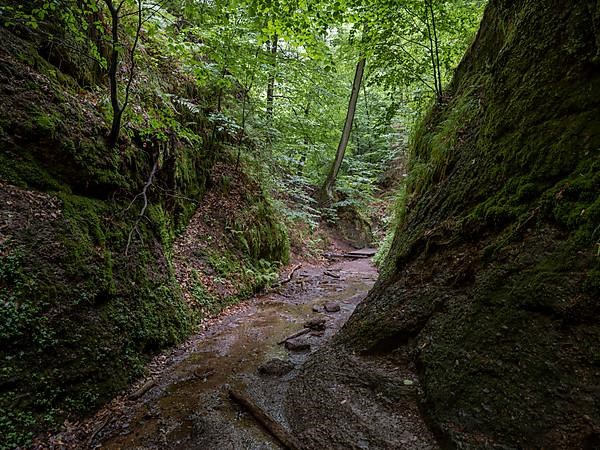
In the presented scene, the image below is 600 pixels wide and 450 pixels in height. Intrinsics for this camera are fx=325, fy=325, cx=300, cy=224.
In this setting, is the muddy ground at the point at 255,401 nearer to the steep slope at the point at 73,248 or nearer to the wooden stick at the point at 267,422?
the wooden stick at the point at 267,422

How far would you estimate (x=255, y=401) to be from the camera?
4227 mm

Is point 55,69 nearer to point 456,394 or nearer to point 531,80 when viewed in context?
point 531,80

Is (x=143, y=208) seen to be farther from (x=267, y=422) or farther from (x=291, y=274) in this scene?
(x=291, y=274)

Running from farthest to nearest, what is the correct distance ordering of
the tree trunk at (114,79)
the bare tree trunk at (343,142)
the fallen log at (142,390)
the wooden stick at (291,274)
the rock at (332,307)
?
the bare tree trunk at (343,142) < the wooden stick at (291,274) < the rock at (332,307) < the tree trunk at (114,79) < the fallen log at (142,390)

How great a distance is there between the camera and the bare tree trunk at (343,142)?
53.3 ft

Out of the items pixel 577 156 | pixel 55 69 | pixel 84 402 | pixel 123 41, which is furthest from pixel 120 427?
pixel 123 41

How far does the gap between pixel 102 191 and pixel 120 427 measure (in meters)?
3.80

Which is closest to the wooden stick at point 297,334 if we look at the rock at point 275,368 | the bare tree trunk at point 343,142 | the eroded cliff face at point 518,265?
the rock at point 275,368

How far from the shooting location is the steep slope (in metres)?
3.61

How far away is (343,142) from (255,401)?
14.6 meters

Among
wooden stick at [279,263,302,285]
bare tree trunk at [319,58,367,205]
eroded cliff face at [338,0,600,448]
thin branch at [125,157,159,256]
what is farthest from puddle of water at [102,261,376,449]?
bare tree trunk at [319,58,367,205]

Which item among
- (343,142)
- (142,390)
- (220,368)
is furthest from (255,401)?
(343,142)

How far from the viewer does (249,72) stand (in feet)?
27.8

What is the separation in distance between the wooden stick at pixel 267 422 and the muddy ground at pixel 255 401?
6 centimetres
